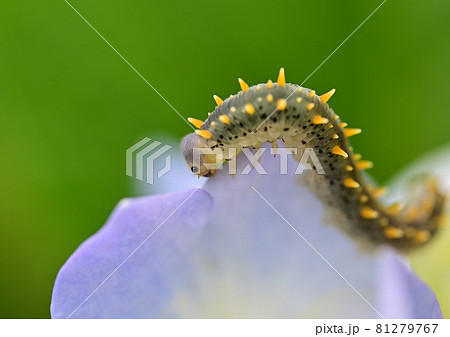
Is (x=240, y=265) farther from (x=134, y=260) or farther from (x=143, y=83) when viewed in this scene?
(x=143, y=83)

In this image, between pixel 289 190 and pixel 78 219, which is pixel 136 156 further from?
pixel 289 190

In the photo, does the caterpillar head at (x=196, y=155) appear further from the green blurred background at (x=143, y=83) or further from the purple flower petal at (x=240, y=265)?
the green blurred background at (x=143, y=83)

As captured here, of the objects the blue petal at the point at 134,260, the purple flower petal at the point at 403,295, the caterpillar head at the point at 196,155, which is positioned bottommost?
the purple flower petal at the point at 403,295

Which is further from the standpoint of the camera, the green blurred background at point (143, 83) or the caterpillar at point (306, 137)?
the green blurred background at point (143, 83)

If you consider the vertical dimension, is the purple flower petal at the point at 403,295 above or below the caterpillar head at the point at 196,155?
below

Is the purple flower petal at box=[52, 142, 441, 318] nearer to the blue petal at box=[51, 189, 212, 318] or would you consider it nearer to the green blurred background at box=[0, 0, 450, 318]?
the blue petal at box=[51, 189, 212, 318]

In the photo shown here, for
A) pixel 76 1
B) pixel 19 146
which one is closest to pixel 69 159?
pixel 19 146

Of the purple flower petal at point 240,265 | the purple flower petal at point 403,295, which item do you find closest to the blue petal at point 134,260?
the purple flower petal at point 240,265

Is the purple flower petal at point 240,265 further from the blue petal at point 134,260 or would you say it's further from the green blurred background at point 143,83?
the green blurred background at point 143,83
